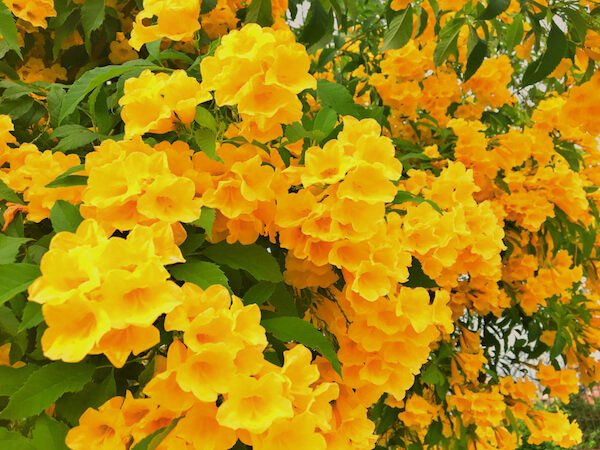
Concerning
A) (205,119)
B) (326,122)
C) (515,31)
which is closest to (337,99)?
(326,122)

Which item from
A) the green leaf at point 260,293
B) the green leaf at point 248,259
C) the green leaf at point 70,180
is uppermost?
the green leaf at point 70,180

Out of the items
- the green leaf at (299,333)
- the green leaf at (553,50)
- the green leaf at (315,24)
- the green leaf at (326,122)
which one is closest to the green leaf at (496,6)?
the green leaf at (553,50)

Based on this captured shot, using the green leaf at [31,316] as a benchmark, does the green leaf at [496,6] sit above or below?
above

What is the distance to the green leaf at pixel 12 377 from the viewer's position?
628 mm

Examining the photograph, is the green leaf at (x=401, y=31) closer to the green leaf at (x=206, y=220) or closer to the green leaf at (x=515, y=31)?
the green leaf at (x=515, y=31)

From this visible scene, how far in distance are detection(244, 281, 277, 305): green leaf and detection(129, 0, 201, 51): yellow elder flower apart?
0.39 metres

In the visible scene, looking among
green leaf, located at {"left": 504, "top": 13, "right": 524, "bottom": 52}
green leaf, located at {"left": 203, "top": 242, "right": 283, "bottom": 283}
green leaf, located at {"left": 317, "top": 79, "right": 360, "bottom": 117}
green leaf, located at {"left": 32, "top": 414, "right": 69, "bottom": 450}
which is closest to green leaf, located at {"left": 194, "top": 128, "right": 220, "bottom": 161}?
green leaf, located at {"left": 203, "top": 242, "right": 283, "bottom": 283}

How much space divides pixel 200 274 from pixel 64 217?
0.59 feet

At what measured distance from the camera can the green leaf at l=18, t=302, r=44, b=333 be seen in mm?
550

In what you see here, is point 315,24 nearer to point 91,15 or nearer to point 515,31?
point 91,15

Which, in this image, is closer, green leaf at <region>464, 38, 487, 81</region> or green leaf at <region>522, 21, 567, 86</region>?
green leaf at <region>522, 21, 567, 86</region>

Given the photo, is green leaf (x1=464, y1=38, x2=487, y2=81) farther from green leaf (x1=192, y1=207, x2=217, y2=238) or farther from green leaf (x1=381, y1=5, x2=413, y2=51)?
green leaf (x1=192, y1=207, x2=217, y2=238)

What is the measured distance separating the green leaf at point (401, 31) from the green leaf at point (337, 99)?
1.33 feet

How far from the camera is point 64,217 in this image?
2.21 ft
